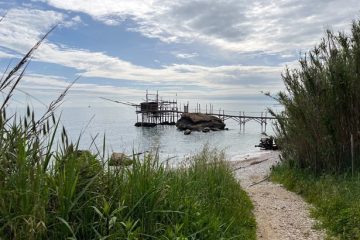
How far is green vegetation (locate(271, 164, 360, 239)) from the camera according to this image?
6.20 metres

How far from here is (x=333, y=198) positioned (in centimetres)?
738

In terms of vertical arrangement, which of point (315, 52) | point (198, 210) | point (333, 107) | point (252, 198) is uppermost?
point (315, 52)

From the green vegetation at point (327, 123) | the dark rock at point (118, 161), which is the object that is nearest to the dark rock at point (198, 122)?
the green vegetation at point (327, 123)

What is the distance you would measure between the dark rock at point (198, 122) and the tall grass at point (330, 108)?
58.7m

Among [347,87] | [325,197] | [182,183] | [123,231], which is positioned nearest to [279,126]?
[347,87]

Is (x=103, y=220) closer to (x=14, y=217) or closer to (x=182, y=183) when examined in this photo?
(x=14, y=217)

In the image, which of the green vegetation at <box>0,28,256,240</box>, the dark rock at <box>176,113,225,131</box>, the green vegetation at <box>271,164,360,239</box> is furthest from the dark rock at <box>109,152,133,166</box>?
the dark rock at <box>176,113,225,131</box>

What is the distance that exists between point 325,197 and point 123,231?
571 centimetres

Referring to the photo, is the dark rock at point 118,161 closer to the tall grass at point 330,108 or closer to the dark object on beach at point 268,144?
the tall grass at point 330,108

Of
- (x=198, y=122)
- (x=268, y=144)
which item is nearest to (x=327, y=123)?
(x=268, y=144)

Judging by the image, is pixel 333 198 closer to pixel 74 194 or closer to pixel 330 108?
pixel 330 108

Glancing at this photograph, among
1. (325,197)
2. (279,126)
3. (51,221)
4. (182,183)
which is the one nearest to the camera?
(51,221)

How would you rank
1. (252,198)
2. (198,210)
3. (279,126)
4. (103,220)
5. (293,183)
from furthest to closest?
(279,126) → (293,183) → (252,198) → (198,210) → (103,220)

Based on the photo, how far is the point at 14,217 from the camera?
2.62 meters
